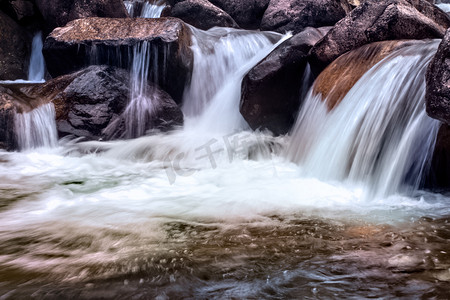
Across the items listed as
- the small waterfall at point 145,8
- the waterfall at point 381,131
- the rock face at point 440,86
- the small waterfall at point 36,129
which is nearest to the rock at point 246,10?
the small waterfall at point 145,8

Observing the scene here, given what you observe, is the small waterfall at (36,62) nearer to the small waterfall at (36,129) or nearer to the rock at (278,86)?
the small waterfall at (36,129)

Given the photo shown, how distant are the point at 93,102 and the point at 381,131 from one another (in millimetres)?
4766

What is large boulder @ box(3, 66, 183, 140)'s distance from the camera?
6.25 meters

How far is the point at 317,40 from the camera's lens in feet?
20.2

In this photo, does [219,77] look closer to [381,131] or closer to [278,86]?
[278,86]

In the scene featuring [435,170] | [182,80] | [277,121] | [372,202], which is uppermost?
[182,80]

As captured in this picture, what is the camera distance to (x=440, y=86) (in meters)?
2.82

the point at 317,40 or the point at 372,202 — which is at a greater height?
the point at 317,40

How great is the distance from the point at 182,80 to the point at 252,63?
1575 mm

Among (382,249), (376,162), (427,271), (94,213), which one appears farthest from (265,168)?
(427,271)

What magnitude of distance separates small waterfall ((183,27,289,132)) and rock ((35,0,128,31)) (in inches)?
104

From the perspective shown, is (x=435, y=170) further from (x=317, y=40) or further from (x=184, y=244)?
(x=317, y=40)

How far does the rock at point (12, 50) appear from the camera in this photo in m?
9.21

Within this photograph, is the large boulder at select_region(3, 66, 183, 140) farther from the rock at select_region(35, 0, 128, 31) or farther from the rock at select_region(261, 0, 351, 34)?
the rock at select_region(261, 0, 351, 34)
